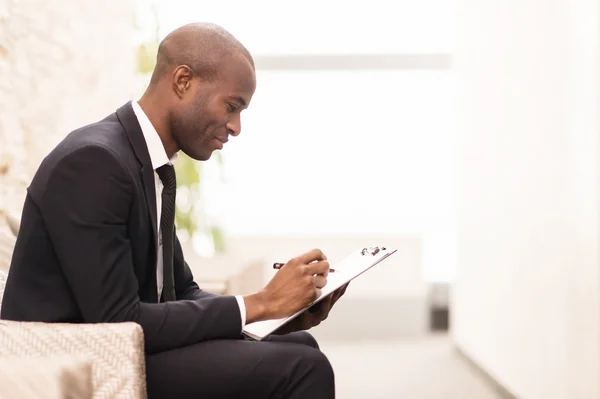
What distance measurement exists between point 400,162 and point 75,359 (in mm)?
3924

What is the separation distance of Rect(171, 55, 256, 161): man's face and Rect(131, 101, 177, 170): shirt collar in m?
0.06

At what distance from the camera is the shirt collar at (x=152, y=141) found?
1.52 metres

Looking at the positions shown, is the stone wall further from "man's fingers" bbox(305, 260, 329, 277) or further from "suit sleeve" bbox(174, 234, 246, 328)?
"man's fingers" bbox(305, 260, 329, 277)

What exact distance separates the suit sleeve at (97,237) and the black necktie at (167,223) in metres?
0.16

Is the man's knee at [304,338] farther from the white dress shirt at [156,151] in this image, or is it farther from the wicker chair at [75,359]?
the wicker chair at [75,359]

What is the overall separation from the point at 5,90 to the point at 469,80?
8.12ft

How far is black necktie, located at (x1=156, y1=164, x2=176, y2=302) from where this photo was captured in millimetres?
1546

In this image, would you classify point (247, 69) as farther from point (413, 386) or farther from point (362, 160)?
point (362, 160)

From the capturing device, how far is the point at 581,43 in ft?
8.14

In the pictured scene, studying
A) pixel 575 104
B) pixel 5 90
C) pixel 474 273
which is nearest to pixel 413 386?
pixel 474 273

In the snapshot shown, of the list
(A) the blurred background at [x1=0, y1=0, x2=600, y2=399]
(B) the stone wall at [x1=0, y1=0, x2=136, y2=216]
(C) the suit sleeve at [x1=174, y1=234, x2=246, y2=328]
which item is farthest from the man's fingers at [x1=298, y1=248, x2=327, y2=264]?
(B) the stone wall at [x1=0, y1=0, x2=136, y2=216]

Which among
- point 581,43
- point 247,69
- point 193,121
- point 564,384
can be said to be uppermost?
point 581,43

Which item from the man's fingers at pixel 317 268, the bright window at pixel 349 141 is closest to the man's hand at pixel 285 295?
the man's fingers at pixel 317 268

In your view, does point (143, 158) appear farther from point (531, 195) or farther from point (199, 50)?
point (531, 195)
